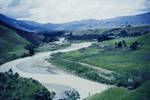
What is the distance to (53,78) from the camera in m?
75.8

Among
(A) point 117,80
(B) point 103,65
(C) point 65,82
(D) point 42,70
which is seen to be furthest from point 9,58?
(A) point 117,80

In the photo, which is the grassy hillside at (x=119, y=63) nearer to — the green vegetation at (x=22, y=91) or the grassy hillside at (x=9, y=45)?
the green vegetation at (x=22, y=91)

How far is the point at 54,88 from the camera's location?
205 ft

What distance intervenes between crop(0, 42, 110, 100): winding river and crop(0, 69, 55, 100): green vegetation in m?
4.01

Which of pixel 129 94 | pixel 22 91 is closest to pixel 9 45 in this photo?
pixel 22 91

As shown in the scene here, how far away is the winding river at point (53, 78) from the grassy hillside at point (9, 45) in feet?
24.9

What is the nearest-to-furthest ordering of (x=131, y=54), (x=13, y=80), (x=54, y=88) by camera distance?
(x=13, y=80)
(x=54, y=88)
(x=131, y=54)

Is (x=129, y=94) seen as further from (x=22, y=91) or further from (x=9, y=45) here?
(x=9, y=45)

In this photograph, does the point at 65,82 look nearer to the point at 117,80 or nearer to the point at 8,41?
the point at 117,80

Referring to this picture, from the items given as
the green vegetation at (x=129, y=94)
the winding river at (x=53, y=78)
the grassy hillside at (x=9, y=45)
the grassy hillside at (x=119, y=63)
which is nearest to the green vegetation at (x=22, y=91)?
the winding river at (x=53, y=78)

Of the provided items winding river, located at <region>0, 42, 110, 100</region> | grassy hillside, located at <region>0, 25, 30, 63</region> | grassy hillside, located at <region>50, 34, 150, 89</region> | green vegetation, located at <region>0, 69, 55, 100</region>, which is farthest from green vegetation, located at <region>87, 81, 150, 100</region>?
grassy hillside, located at <region>0, 25, 30, 63</region>

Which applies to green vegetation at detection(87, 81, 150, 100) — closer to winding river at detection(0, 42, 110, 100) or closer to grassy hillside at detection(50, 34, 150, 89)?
grassy hillside at detection(50, 34, 150, 89)

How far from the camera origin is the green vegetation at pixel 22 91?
47.6 m

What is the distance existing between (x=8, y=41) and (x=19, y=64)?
45.3 m
